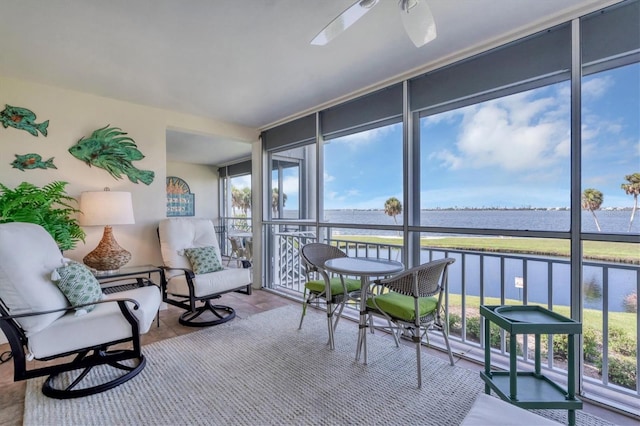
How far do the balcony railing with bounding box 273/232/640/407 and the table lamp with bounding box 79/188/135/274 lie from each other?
2.72 m

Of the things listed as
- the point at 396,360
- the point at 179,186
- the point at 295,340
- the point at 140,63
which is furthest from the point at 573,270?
the point at 179,186


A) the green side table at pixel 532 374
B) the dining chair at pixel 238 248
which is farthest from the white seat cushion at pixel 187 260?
the green side table at pixel 532 374

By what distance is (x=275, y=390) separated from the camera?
6.23 feet

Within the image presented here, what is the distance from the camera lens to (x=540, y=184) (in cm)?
214

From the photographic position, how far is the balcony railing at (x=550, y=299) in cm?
190

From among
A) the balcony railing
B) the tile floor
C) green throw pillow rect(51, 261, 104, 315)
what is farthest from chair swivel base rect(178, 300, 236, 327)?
the balcony railing

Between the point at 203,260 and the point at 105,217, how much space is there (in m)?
1.01

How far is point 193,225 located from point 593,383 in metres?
3.88

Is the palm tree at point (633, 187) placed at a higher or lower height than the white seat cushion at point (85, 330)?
higher

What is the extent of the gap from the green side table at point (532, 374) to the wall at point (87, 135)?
3.61 m

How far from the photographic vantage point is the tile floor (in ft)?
5.54

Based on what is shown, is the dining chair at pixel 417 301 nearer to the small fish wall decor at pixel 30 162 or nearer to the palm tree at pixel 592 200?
the palm tree at pixel 592 200

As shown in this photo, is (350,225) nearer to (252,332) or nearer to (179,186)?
(252,332)

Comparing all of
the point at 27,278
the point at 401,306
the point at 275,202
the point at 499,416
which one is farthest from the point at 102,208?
the point at 499,416
